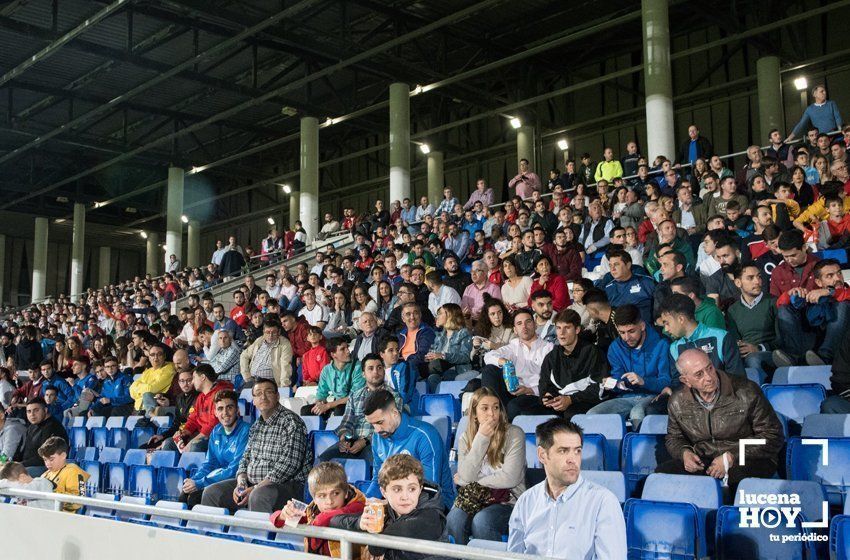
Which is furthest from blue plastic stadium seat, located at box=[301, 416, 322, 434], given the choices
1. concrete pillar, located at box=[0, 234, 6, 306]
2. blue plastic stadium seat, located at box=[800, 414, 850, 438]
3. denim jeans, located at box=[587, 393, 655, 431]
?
concrete pillar, located at box=[0, 234, 6, 306]

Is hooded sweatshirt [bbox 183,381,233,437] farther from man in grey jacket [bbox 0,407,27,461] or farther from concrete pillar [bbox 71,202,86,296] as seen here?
concrete pillar [bbox 71,202,86,296]

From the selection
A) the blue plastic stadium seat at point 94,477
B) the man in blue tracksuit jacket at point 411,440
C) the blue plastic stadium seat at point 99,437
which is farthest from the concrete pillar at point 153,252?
the man in blue tracksuit jacket at point 411,440

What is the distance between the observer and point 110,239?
34.7 metres

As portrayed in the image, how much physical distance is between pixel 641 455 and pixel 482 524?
949mm

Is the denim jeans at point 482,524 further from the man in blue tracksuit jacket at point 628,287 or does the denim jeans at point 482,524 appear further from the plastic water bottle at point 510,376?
the man in blue tracksuit jacket at point 628,287

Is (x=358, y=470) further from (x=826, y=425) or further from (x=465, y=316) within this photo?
(x=465, y=316)

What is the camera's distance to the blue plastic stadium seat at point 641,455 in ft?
13.5

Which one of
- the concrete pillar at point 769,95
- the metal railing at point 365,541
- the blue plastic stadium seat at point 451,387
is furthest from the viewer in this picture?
the concrete pillar at point 769,95

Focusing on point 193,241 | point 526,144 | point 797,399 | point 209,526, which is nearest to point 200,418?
point 209,526

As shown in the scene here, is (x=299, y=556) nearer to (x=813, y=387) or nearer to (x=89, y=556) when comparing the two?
(x=89, y=556)

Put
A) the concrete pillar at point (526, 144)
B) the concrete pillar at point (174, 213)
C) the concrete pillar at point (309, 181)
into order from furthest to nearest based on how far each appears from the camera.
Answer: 1. the concrete pillar at point (174, 213)
2. the concrete pillar at point (526, 144)
3. the concrete pillar at point (309, 181)

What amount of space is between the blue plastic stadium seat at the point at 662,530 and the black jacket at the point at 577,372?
1.74m

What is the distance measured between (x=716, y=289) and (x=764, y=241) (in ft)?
2.54

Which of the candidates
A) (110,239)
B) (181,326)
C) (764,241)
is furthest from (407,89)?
(110,239)
